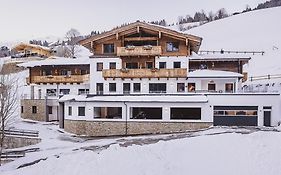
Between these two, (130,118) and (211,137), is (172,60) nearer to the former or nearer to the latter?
(130,118)

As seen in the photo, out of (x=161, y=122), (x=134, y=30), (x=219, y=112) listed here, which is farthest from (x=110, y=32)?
(x=219, y=112)

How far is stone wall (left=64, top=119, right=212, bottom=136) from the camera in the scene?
3266 centimetres

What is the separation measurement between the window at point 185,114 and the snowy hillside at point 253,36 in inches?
1371

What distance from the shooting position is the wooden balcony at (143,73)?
38188mm

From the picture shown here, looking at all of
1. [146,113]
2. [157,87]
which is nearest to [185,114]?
[146,113]

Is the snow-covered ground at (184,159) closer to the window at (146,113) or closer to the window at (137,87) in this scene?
the window at (146,113)

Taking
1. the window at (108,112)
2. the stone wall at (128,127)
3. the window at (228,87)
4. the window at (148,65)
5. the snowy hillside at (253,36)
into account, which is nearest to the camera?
the stone wall at (128,127)

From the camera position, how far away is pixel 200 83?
39156 millimetres

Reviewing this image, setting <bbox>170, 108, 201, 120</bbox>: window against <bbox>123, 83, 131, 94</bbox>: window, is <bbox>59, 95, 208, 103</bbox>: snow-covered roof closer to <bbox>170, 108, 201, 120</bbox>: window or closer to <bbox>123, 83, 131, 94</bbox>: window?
<bbox>170, 108, 201, 120</bbox>: window

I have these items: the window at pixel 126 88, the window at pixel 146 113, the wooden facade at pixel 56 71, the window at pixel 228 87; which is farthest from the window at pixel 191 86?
the wooden facade at pixel 56 71

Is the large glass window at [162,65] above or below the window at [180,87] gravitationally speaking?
above

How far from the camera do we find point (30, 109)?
45531 millimetres

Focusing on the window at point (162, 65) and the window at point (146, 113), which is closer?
the window at point (146, 113)

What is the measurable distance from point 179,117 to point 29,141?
46.0 ft
